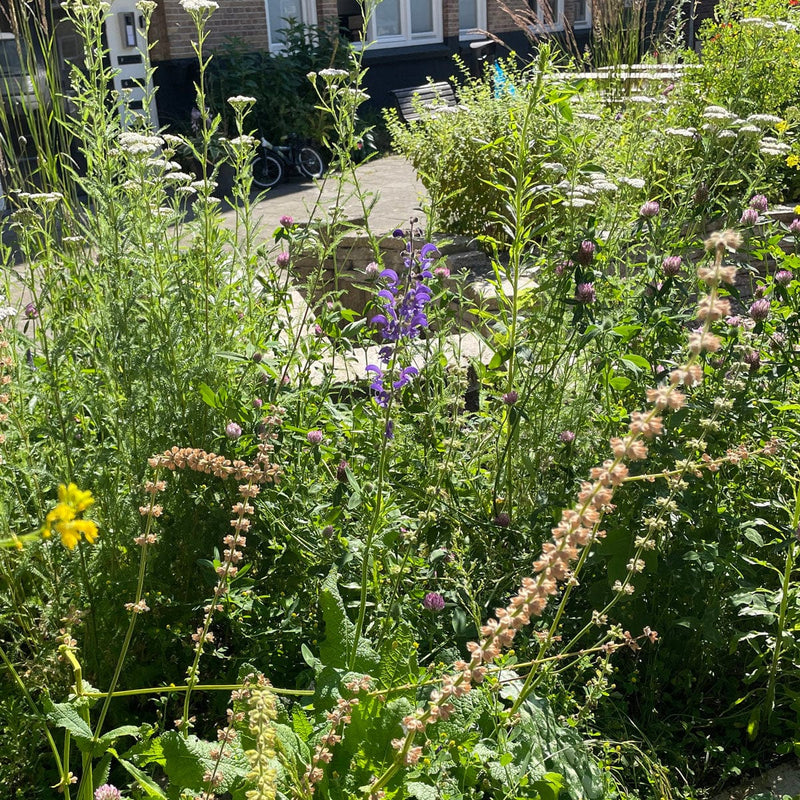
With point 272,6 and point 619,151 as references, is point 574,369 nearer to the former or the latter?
point 619,151

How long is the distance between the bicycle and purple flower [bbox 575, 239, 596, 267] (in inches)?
331

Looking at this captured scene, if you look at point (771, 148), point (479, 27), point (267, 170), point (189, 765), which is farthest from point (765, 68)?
point (479, 27)

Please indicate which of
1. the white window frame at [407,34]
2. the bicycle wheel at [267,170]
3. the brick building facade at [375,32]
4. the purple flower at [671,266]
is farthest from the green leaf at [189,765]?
the white window frame at [407,34]

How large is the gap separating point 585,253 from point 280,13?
11.7m

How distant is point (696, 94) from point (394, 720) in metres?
5.06

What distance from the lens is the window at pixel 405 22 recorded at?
13.8 metres

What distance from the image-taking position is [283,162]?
10727 millimetres

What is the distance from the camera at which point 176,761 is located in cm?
142

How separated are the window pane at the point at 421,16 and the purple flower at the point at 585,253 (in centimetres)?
1333

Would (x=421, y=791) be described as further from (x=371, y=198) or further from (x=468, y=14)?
(x=468, y=14)

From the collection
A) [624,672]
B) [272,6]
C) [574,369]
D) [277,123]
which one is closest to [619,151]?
[574,369]

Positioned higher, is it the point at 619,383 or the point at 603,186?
the point at 603,186

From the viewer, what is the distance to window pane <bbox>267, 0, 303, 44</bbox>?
12.3 metres

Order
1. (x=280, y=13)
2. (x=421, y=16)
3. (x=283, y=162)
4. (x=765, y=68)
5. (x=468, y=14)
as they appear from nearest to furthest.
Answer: (x=765, y=68) < (x=283, y=162) < (x=280, y=13) < (x=421, y=16) < (x=468, y=14)
